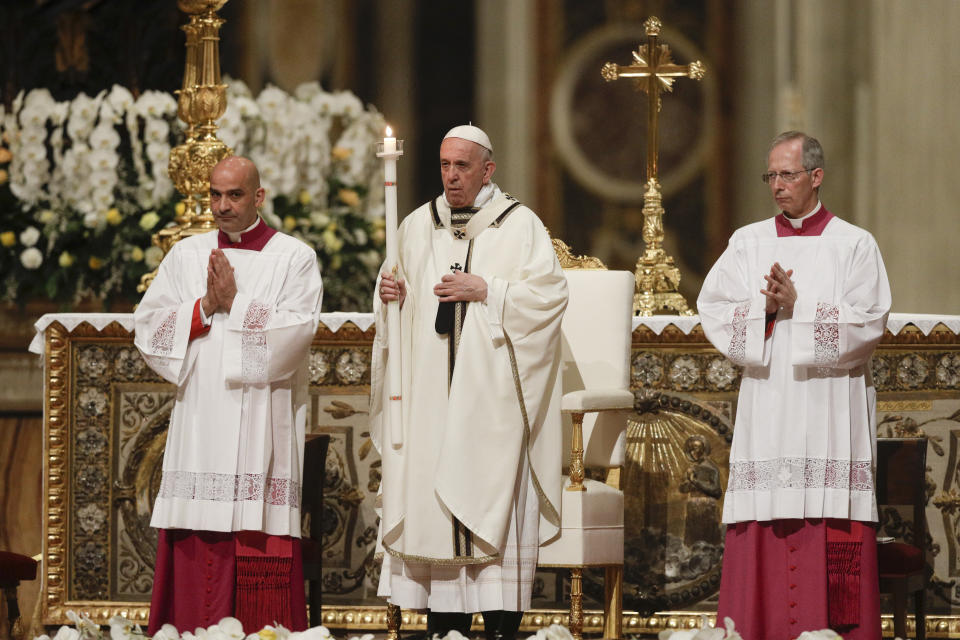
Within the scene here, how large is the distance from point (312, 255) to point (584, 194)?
172 inches

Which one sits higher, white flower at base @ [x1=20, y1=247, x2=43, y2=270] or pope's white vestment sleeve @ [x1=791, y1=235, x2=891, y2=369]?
white flower at base @ [x1=20, y1=247, x2=43, y2=270]

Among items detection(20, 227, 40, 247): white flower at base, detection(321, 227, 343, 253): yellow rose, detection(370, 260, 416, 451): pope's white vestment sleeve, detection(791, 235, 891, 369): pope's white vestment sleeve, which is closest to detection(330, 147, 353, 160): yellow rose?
detection(321, 227, 343, 253): yellow rose

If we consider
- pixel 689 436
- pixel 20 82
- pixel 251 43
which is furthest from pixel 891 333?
pixel 20 82

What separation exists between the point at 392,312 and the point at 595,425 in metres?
1.14

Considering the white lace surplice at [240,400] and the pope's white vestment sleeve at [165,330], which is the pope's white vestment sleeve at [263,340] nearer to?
the white lace surplice at [240,400]

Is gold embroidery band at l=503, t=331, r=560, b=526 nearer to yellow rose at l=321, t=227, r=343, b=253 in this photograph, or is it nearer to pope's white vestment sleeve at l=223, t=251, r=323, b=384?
pope's white vestment sleeve at l=223, t=251, r=323, b=384

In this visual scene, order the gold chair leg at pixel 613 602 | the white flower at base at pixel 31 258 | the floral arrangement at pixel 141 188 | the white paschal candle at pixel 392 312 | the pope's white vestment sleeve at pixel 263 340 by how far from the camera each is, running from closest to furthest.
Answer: the white paschal candle at pixel 392 312
the pope's white vestment sleeve at pixel 263 340
the gold chair leg at pixel 613 602
the floral arrangement at pixel 141 188
the white flower at base at pixel 31 258

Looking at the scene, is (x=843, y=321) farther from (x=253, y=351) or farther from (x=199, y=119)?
(x=199, y=119)

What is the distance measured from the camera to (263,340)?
5266 millimetres

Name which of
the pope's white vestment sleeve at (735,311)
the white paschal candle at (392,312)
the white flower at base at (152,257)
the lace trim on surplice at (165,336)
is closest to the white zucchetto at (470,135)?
the white paschal candle at (392,312)

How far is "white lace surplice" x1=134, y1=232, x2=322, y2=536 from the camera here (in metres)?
5.26

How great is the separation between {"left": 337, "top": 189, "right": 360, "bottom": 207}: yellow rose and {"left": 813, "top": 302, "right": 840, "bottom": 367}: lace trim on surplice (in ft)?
10.9

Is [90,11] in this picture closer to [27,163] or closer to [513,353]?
[27,163]

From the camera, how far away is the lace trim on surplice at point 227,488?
5.25 meters
